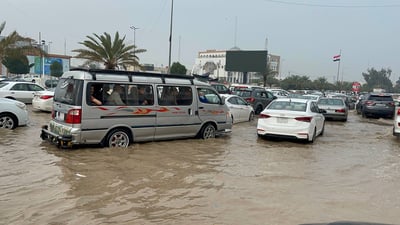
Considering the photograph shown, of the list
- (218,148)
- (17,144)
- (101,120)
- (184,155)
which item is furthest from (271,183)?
(17,144)

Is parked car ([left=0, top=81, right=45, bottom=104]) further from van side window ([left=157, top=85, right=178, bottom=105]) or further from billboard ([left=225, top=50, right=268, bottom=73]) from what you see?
Answer: billboard ([left=225, top=50, right=268, bottom=73])

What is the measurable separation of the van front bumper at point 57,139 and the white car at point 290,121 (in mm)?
5953

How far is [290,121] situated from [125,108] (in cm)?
511

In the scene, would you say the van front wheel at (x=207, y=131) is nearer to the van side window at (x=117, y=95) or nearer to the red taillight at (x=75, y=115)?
the van side window at (x=117, y=95)

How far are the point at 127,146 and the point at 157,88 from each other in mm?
1739

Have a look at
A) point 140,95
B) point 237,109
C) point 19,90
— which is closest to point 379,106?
point 237,109

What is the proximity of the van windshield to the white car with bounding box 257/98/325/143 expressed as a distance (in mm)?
5827

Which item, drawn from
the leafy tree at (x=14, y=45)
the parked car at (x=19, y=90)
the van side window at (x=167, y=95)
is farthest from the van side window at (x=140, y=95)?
the leafy tree at (x=14, y=45)

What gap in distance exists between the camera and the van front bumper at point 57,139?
8.64m

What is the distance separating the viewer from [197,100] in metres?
11.1

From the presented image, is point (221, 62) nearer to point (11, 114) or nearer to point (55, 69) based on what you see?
point (55, 69)

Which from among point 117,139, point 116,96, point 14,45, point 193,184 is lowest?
point 193,184

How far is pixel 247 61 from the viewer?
213 feet

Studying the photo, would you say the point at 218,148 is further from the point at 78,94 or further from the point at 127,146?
the point at 78,94
